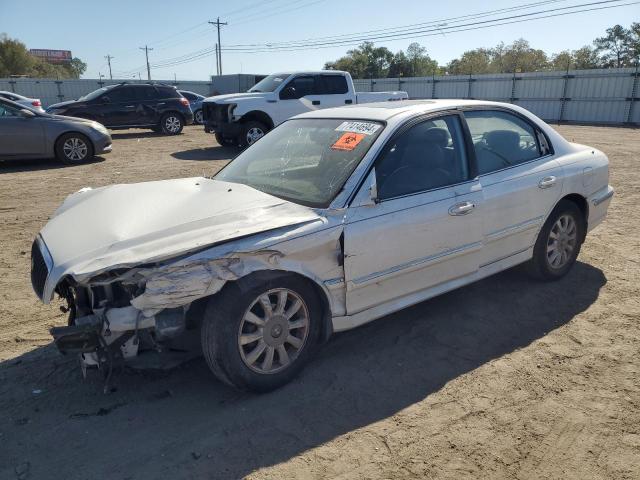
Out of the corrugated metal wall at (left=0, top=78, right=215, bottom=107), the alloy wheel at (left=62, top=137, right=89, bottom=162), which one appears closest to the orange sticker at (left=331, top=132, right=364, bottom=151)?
the alloy wheel at (left=62, top=137, right=89, bottom=162)

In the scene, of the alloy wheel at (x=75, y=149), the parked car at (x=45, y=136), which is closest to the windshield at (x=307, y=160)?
the parked car at (x=45, y=136)

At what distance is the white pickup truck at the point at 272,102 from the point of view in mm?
12492

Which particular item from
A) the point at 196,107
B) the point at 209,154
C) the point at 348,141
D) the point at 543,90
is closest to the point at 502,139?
the point at 348,141

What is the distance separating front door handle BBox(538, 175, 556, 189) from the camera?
4.11 meters

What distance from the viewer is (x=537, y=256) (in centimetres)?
436

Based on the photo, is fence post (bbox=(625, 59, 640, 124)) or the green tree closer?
fence post (bbox=(625, 59, 640, 124))

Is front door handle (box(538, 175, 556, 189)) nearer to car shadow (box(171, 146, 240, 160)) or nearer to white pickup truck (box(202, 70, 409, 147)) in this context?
white pickup truck (box(202, 70, 409, 147))

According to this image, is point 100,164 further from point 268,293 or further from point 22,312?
point 268,293

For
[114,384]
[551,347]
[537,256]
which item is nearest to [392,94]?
[537,256]

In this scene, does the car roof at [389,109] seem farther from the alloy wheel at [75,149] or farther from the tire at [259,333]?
the alloy wheel at [75,149]

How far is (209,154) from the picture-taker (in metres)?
13.0

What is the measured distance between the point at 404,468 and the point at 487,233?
1.94 meters

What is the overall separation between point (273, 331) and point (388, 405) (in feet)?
2.58

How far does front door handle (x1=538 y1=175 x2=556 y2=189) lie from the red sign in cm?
10499
